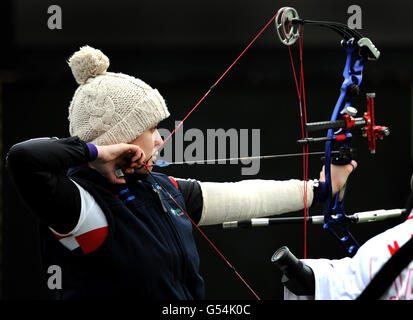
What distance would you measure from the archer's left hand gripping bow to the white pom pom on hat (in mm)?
402

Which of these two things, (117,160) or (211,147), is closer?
(117,160)

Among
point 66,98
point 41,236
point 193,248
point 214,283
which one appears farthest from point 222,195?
point 66,98

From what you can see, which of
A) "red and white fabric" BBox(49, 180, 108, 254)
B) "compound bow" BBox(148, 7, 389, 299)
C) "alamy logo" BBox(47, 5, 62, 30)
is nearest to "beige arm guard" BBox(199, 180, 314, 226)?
"compound bow" BBox(148, 7, 389, 299)

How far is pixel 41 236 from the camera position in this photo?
3.30ft

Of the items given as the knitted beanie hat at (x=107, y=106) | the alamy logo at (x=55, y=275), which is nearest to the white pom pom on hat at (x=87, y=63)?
the knitted beanie hat at (x=107, y=106)

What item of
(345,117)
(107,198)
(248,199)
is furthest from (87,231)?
(345,117)

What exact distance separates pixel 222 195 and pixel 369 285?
42cm

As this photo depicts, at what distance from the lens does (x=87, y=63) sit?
3.42 ft

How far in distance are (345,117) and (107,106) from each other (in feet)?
1.64

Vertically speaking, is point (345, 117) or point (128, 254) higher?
point (345, 117)

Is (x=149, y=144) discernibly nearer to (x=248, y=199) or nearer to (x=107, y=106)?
(x=107, y=106)

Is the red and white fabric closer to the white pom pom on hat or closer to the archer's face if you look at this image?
the archer's face

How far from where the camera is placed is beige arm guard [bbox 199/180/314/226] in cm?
123

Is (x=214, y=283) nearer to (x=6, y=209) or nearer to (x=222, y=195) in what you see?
(x=222, y=195)
